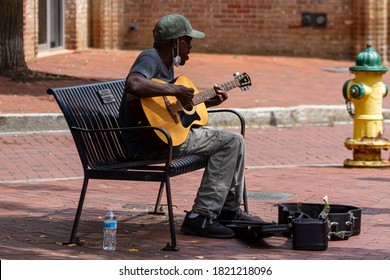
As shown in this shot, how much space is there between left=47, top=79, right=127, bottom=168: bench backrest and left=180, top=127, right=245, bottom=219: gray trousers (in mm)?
479

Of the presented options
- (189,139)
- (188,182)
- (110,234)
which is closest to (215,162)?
(189,139)

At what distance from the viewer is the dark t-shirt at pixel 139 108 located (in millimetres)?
7453

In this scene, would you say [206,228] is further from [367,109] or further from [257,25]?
[257,25]

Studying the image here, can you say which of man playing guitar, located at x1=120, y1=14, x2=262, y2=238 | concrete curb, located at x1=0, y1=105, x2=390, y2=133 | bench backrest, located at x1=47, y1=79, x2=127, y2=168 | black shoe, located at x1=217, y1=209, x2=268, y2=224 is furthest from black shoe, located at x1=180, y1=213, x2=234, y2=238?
concrete curb, located at x1=0, y1=105, x2=390, y2=133

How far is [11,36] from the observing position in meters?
15.7

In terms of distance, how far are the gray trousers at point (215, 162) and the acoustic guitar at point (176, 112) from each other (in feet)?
0.29

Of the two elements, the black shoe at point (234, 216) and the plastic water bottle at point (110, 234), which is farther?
the black shoe at point (234, 216)

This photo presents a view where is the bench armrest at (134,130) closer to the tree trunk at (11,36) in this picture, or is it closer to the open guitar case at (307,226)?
the open guitar case at (307,226)

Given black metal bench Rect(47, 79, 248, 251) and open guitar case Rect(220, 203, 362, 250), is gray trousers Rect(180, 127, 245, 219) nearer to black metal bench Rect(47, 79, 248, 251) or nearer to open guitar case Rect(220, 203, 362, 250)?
black metal bench Rect(47, 79, 248, 251)

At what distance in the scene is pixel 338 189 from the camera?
991 centimetres

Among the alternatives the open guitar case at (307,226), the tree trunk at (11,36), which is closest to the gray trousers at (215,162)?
the open guitar case at (307,226)

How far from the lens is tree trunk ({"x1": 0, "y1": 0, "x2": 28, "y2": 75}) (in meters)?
15.6

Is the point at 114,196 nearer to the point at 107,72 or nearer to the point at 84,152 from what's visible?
the point at 84,152

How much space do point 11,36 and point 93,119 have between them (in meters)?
Answer: 8.24
